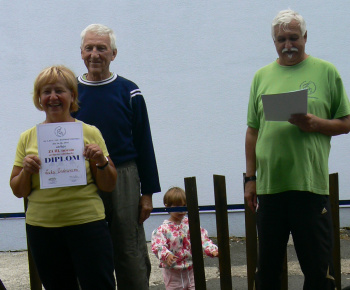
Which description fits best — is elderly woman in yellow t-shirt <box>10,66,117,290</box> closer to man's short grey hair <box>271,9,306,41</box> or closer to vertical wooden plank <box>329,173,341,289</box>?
man's short grey hair <box>271,9,306,41</box>

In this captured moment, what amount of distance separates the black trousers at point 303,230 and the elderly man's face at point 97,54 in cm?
109

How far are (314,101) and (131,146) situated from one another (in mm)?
1009

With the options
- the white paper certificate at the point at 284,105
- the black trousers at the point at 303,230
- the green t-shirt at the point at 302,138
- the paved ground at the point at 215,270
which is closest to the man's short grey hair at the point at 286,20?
the green t-shirt at the point at 302,138

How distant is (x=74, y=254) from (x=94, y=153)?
504 mm

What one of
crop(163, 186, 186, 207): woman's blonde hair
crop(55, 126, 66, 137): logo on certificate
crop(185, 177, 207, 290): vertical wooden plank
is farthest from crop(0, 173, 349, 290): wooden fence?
crop(55, 126, 66, 137): logo on certificate

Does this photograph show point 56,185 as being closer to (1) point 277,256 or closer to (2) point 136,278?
(2) point 136,278

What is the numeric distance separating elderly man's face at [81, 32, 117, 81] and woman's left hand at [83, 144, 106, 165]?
24.4 inches

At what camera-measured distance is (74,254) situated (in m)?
3.12

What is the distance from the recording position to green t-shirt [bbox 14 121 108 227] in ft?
10.1

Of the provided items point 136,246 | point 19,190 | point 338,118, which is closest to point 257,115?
point 338,118

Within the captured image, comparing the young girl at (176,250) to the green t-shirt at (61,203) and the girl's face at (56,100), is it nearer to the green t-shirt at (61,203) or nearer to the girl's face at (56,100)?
the green t-shirt at (61,203)

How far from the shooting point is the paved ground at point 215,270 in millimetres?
5461

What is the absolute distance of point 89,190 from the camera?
10.3 feet

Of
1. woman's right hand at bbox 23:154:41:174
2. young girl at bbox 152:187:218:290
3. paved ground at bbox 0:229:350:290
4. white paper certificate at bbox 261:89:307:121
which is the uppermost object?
white paper certificate at bbox 261:89:307:121
